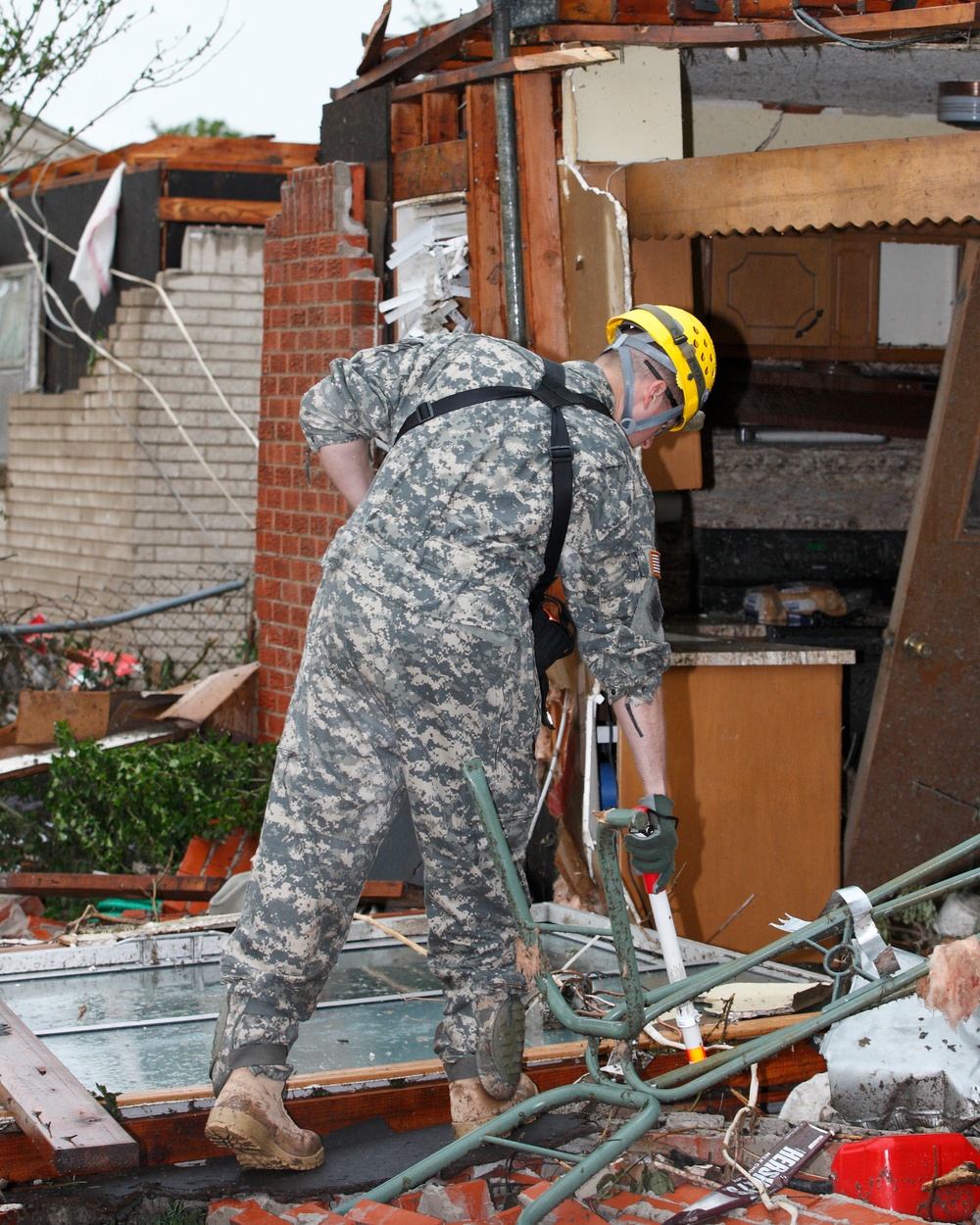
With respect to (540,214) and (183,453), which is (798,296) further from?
(183,453)

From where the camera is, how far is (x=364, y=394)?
3.36 meters

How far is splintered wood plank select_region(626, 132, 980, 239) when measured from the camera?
4.21 metres

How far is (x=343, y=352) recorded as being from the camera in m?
5.83

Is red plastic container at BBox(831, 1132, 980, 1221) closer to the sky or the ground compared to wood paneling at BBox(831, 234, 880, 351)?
closer to the ground

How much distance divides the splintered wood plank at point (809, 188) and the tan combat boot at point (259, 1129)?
3.16 meters

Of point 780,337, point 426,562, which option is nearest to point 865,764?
point 780,337

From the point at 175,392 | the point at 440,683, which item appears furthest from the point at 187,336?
the point at 440,683

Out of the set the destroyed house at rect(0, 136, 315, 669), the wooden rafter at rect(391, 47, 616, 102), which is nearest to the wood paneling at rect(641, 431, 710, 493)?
the wooden rafter at rect(391, 47, 616, 102)

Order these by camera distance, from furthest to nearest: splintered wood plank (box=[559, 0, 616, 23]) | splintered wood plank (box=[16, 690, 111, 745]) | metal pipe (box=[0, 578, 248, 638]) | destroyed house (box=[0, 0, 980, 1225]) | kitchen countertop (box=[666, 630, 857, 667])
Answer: metal pipe (box=[0, 578, 248, 638]), splintered wood plank (box=[16, 690, 111, 745]), kitchen countertop (box=[666, 630, 857, 667]), splintered wood plank (box=[559, 0, 616, 23]), destroyed house (box=[0, 0, 980, 1225])

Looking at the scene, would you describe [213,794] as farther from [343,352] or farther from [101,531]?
[101,531]

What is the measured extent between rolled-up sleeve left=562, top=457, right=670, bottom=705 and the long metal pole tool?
785 mm

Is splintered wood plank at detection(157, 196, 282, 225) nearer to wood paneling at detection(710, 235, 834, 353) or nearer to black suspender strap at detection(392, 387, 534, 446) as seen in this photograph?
wood paneling at detection(710, 235, 834, 353)

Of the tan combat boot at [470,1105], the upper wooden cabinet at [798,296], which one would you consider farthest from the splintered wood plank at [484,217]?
the tan combat boot at [470,1105]

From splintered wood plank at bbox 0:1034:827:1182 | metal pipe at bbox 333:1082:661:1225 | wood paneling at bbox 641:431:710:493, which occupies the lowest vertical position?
splintered wood plank at bbox 0:1034:827:1182
